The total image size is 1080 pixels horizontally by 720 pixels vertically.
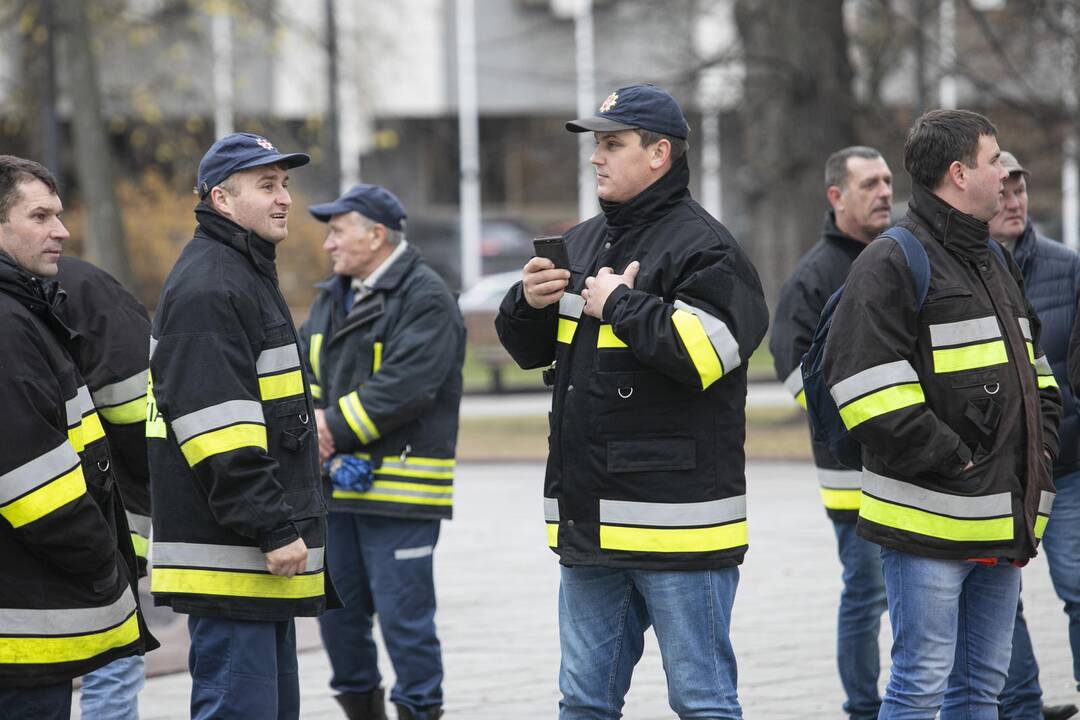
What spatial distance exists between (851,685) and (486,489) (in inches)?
286

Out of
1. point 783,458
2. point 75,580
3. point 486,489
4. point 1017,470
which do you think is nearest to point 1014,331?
point 1017,470

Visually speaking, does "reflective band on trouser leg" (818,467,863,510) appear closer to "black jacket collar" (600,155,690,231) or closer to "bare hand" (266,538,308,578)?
"black jacket collar" (600,155,690,231)

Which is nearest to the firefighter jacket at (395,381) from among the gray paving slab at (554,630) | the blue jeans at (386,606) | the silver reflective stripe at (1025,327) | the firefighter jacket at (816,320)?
the blue jeans at (386,606)

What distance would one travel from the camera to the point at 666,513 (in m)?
4.25

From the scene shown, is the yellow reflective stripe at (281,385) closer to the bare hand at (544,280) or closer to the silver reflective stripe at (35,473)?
the silver reflective stripe at (35,473)

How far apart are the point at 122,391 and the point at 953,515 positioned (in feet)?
9.06

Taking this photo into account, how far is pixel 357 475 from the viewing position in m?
5.95

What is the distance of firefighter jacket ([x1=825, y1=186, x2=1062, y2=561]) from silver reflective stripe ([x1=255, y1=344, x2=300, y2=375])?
5.10ft

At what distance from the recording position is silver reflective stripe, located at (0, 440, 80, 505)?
154 inches

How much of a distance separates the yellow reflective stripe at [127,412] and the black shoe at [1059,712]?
136 inches

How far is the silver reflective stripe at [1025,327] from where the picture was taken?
460 cm

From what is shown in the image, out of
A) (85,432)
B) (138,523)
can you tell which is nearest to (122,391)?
(138,523)

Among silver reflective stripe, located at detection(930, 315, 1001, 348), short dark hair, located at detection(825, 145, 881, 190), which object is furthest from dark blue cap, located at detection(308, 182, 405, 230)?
silver reflective stripe, located at detection(930, 315, 1001, 348)

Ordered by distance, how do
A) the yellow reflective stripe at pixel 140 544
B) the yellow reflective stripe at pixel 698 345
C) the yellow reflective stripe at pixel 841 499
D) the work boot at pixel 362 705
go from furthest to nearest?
the work boot at pixel 362 705, the yellow reflective stripe at pixel 841 499, the yellow reflective stripe at pixel 140 544, the yellow reflective stripe at pixel 698 345
